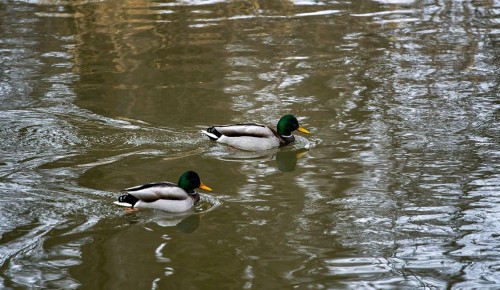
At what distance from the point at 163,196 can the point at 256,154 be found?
8.18ft

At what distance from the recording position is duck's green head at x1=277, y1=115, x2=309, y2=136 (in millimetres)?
12023

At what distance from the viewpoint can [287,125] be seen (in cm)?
1207

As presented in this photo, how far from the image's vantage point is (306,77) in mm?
14945

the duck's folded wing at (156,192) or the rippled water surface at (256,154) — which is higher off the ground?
the duck's folded wing at (156,192)

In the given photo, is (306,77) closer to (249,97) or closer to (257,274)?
(249,97)

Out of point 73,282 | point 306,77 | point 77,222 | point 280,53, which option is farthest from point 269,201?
point 280,53

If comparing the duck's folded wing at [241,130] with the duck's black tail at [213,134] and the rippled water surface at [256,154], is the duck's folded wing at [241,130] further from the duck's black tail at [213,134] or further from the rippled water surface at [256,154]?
A: the rippled water surface at [256,154]

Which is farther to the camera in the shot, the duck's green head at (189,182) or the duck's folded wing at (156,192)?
the duck's green head at (189,182)

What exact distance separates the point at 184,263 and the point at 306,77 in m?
6.99

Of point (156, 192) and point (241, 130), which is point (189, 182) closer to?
point (156, 192)

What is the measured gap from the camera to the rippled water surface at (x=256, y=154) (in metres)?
8.38

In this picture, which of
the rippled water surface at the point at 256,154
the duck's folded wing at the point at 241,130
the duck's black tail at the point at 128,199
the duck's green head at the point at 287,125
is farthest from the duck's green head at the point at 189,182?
the duck's green head at the point at 287,125

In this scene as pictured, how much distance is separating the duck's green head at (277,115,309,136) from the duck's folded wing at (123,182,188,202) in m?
2.69

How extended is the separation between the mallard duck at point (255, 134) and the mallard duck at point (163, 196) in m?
1.98
